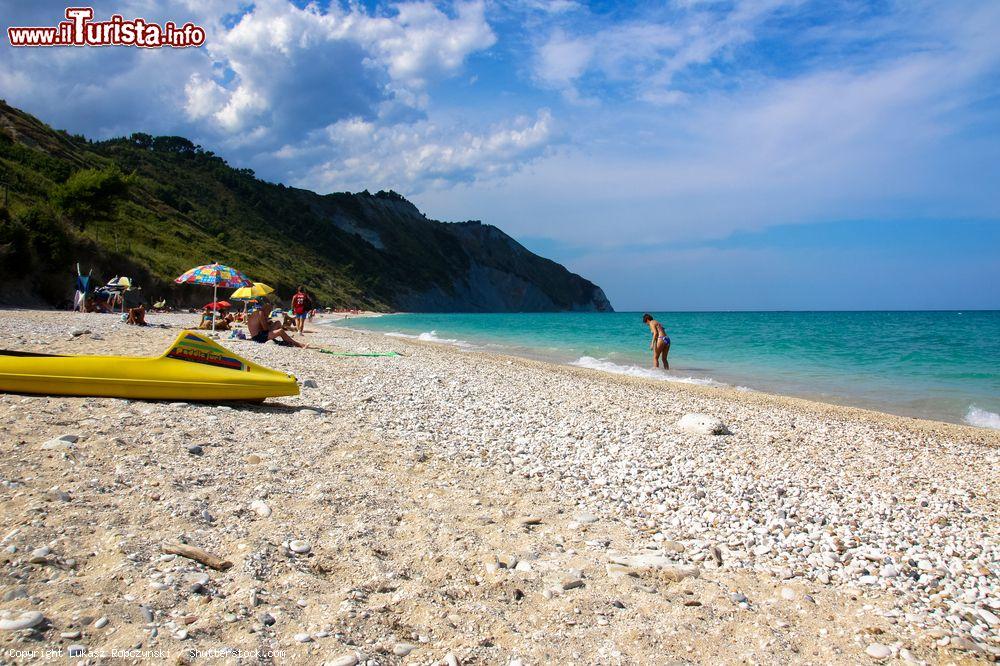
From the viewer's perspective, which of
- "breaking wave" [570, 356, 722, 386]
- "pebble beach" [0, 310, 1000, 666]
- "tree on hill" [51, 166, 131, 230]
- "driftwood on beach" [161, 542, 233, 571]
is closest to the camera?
"pebble beach" [0, 310, 1000, 666]

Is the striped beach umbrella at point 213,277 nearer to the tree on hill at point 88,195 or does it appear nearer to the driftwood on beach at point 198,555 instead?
the driftwood on beach at point 198,555

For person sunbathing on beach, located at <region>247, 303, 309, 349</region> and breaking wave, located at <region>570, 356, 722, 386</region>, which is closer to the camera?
person sunbathing on beach, located at <region>247, 303, 309, 349</region>

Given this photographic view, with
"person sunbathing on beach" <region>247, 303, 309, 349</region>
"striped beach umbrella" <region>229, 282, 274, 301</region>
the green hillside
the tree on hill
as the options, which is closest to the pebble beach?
"person sunbathing on beach" <region>247, 303, 309, 349</region>

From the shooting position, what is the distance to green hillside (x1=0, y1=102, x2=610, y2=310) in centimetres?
3378

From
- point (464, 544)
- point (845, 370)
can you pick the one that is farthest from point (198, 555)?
point (845, 370)

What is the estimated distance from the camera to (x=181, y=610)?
295 centimetres

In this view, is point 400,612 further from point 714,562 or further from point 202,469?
point 202,469

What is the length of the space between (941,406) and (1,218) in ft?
129

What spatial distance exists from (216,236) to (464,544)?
74.4 meters

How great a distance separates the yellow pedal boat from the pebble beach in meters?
0.27

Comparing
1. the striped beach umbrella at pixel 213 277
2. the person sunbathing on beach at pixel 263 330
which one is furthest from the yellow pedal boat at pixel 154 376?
the striped beach umbrella at pixel 213 277

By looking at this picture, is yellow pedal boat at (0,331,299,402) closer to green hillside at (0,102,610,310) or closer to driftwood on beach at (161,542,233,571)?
driftwood on beach at (161,542,233,571)

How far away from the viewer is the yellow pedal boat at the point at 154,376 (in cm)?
655

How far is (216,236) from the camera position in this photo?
69562 millimetres
